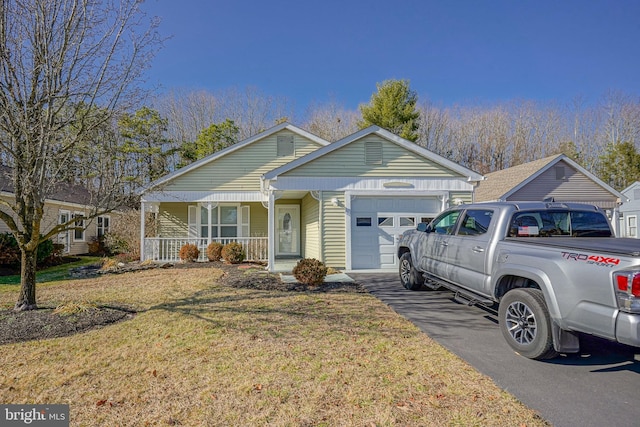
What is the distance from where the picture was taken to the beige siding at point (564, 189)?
17734mm

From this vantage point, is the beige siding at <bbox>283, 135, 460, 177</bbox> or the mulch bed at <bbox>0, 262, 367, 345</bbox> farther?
the beige siding at <bbox>283, 135, 460, 177</bbox>

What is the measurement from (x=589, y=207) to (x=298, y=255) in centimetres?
1256

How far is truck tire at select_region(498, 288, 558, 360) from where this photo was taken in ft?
13.5

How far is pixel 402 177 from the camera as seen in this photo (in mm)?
12000

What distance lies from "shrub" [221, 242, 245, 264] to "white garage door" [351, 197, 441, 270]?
4.50 metres

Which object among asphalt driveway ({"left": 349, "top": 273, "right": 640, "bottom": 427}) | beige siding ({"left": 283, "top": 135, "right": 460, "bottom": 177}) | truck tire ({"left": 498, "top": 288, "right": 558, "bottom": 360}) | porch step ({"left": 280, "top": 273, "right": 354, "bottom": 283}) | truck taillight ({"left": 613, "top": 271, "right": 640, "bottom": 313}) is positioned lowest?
asphalt driveway ({"left": 349, "top": 273, "right": 640, "bottom": 427})

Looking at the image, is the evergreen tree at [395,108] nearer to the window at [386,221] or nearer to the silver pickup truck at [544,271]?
the window at [386,221]

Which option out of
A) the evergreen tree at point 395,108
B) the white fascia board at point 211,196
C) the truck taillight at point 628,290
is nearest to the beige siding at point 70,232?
the white fascia board at point 211,196

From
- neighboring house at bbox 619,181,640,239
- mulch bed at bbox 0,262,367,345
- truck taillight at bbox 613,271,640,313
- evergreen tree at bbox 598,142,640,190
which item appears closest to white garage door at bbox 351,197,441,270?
mulch bed at bbox 0,262,367,345

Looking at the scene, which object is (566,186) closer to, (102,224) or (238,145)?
(238,145)

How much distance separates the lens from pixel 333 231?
1177 cm

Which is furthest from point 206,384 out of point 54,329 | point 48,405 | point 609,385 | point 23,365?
point 609,385

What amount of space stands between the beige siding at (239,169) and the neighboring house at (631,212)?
54.0 feet

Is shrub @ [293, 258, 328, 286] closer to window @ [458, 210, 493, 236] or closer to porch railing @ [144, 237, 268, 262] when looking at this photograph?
window @ [458, 210, 493, 236]
